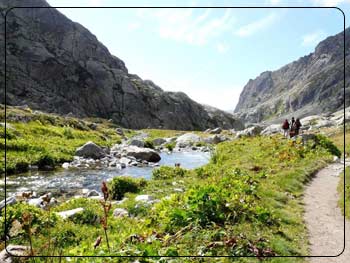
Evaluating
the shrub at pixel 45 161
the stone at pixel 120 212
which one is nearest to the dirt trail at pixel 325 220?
the stone at pixel 120 212

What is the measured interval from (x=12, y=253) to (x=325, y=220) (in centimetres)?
1100

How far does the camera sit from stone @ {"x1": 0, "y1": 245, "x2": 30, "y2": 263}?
31.7ft

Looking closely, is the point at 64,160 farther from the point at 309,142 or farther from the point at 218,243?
the point at 218,243

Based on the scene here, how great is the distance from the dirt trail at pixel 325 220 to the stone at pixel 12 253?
7.34 meters

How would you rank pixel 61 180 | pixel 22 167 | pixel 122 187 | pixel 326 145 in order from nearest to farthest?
pixel 122 187
pixel 61 180
pixel 22 167
pixel 326 145

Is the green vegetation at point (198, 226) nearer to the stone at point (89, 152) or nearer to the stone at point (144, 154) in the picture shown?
the stone at point (89, 152)

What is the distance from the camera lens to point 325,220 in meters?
15.5

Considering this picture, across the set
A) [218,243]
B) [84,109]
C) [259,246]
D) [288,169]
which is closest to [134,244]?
[218,243]

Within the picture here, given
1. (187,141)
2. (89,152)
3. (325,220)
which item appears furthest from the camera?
(187,141)

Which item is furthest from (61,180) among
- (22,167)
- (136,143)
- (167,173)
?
(136,143)

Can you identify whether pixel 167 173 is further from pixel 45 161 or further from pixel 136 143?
pixel 136 143

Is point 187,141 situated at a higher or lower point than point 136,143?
lower

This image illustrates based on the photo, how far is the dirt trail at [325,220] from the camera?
11.8 metres

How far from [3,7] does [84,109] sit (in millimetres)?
64938
